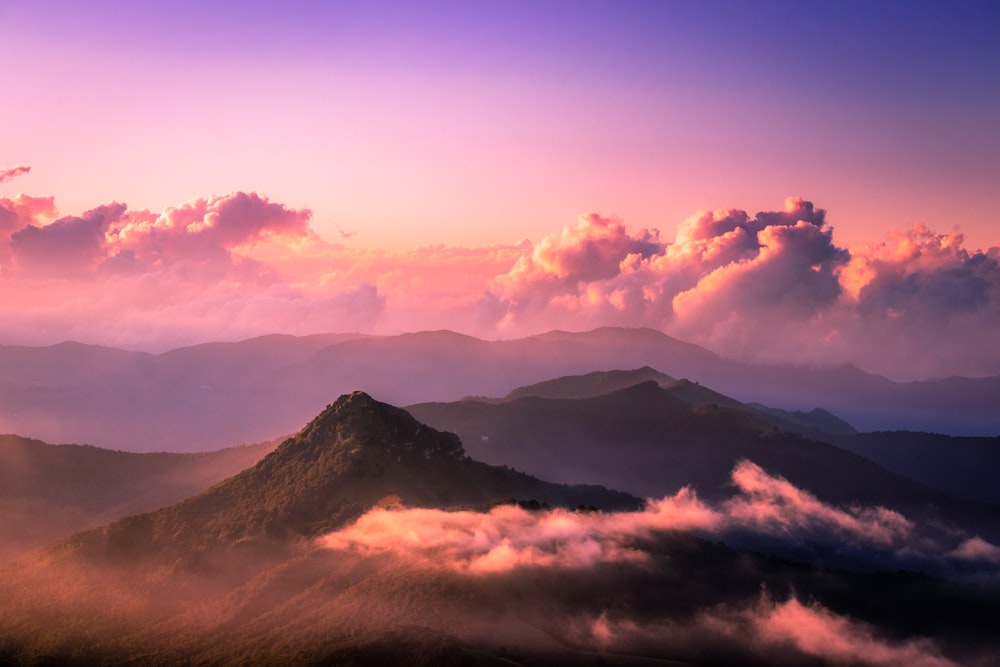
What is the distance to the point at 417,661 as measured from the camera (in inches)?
5541

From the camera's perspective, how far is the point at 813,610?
650 ft

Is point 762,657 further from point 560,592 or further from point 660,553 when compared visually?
point 560,592

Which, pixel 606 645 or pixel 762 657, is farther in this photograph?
pixel 762 657

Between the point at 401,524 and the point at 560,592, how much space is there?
3780 cm

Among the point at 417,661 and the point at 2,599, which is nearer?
the point at 417,661

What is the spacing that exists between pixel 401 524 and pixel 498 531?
21.0 m

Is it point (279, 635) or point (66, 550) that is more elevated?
point (66, 550)

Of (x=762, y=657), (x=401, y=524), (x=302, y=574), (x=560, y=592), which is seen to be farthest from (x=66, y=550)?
(x=762, y=657)

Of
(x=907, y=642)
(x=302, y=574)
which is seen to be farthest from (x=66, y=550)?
(x=907, y=642)

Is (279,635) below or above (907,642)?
above

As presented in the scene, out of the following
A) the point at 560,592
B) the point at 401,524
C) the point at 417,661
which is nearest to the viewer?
the point at 417,661

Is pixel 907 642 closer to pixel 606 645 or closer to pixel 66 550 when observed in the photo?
pixel 606 645

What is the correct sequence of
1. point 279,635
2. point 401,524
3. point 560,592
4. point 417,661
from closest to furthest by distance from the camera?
1. point 417,661
2. point 279,635
3. point 560,592
4. point 401,524

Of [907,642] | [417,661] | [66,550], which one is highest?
[66,550]
